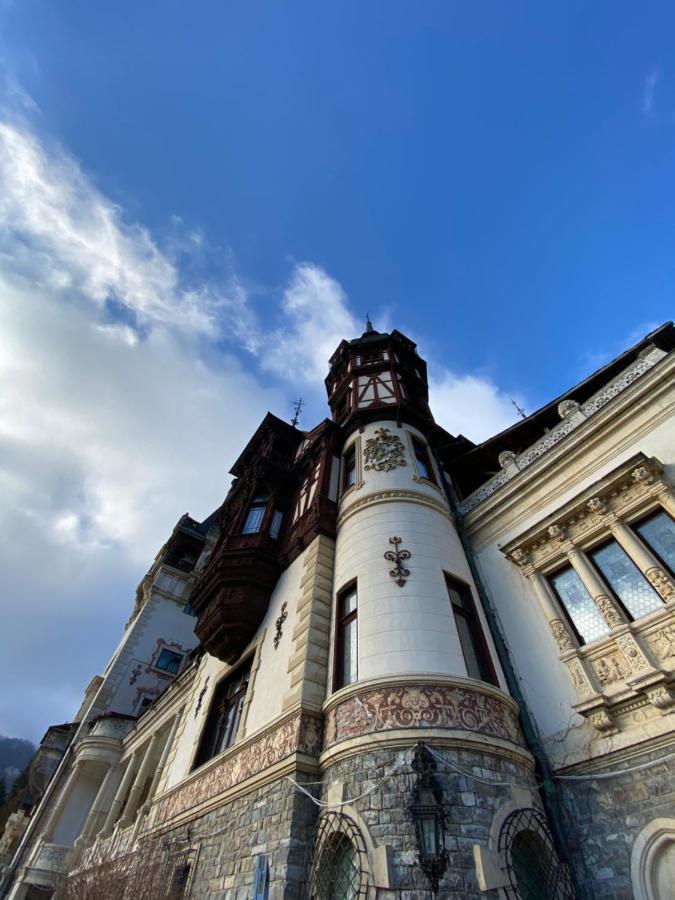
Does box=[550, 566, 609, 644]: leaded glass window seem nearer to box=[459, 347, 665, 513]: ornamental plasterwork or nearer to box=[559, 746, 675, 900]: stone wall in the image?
box=[559, 746, 675, 900]: stone wall

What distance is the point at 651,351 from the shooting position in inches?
431

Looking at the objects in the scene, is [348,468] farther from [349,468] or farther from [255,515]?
[255,515]

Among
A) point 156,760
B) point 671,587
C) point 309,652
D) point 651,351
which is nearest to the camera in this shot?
point 671,587

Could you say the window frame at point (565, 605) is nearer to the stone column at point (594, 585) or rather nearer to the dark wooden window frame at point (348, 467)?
the stone column at point (594, 585)

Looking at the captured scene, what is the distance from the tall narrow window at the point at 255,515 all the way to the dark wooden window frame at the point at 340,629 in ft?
18.1

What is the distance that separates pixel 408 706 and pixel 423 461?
8334 mm

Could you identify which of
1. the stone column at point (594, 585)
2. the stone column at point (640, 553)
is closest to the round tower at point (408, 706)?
the stone column at point (594, 585)

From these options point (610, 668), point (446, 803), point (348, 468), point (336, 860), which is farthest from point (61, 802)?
point (610, 668)

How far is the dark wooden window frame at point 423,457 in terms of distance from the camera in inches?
557

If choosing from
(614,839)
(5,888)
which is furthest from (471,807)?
(5,888)

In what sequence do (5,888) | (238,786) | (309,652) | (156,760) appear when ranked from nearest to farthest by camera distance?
(238,786)
(309,652)
(156,760)
(5,888)

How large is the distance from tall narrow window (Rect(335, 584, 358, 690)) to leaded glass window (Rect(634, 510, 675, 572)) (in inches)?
239

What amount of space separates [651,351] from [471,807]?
33.6 ft

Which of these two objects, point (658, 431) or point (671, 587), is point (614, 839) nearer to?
point (671, 587)
